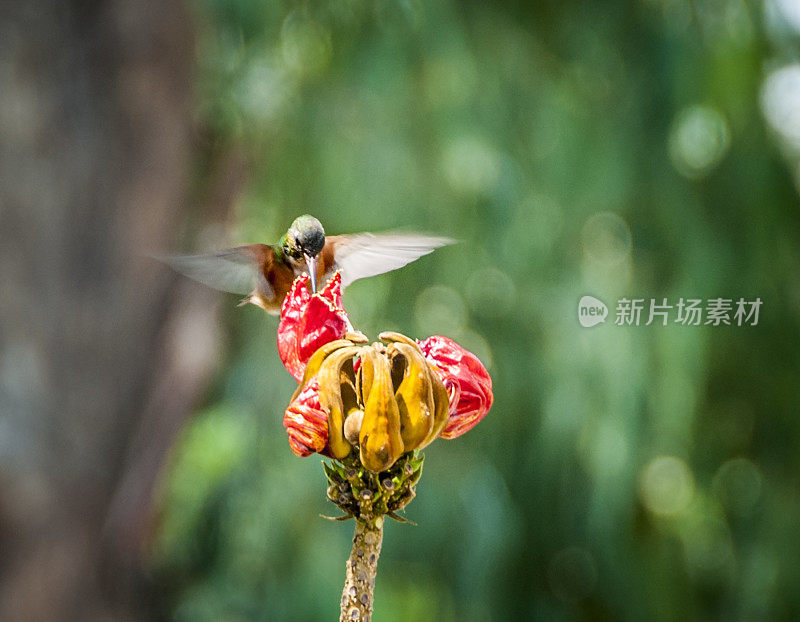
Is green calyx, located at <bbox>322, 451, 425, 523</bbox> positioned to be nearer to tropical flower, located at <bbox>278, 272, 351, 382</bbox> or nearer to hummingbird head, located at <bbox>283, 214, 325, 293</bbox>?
tropical flower, located at <bbox>278, 272, 351, 382</bbox>

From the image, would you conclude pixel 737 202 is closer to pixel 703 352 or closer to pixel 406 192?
pixel 703 352

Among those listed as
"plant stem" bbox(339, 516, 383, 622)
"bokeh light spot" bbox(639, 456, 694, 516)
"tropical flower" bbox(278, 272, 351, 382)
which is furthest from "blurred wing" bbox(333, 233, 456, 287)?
"bokeh light spot" bbox(639, 456, 694, 516)

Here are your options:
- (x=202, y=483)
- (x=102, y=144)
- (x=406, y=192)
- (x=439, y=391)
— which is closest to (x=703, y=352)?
(x=406, y=192)

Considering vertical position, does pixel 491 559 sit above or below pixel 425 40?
below

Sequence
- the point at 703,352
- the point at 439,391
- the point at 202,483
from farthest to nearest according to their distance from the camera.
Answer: the point at 202,483 < the point at 703,352 < the point at 439,391

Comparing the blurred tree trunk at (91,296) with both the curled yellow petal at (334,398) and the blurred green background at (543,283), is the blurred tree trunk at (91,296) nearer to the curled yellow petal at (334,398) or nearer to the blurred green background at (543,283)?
the blurred green background at (543,283)

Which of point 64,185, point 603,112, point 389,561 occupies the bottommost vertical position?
point 389,561

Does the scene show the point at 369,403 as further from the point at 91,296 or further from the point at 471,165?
the point at 91,296
